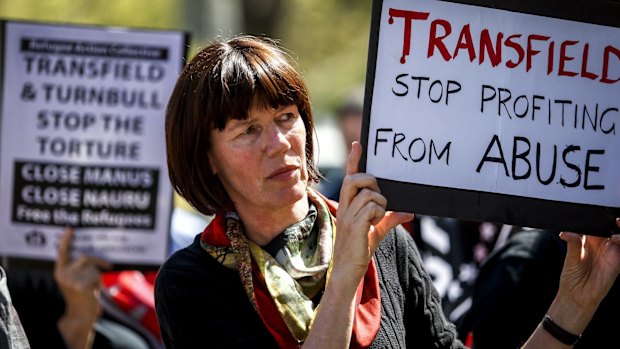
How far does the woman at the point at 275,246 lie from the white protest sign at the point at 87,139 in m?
1.43

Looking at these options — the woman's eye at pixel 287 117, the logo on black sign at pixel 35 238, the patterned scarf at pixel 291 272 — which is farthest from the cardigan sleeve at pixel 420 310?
the logo on black sign at pixel 35 238

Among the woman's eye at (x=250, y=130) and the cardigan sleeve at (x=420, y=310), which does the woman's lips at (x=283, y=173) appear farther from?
the cardigan sleeve at (x=420, y=310)

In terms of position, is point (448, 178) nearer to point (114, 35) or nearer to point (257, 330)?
point (257, 330)

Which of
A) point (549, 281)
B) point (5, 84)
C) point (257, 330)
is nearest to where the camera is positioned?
point (257, 330)

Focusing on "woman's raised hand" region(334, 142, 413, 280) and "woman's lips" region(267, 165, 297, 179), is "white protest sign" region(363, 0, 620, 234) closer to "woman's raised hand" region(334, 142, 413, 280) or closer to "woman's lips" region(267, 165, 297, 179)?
"woman's raised hand" region(334, 142, 413, 280)

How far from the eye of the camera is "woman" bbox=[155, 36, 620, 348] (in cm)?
281

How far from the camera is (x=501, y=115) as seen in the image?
116 inches

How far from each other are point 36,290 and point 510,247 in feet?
5.88

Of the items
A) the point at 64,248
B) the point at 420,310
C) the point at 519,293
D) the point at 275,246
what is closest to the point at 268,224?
the point at 275,246

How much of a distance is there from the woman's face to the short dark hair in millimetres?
24

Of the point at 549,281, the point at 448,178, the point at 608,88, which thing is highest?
the point at 608,88

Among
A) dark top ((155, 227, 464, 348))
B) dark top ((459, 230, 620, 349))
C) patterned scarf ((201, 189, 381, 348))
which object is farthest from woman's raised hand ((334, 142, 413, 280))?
dark top ((459, 230, 620, 349))

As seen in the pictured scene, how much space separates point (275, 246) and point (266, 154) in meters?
0.22

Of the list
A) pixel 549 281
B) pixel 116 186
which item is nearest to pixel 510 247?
pixel 549 281
